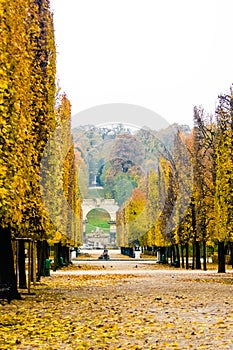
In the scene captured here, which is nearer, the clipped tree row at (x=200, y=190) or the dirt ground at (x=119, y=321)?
the dirt ground at (x=119, y=321)

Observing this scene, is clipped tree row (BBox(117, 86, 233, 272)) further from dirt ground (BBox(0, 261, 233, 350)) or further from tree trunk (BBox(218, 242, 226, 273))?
dirt ground (BBox(0, 261, 233, 350))

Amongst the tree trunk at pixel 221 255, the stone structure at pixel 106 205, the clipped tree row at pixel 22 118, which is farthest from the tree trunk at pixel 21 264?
the stone structure at pixel 106 205

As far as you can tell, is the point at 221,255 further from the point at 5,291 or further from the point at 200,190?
the point at 5,291

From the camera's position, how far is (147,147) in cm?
12219

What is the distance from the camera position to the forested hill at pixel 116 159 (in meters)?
123

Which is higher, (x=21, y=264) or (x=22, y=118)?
(x=22, y=118)

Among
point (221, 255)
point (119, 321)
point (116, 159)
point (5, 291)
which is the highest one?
point (116, 159)

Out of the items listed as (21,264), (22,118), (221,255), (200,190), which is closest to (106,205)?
→ (200,190)

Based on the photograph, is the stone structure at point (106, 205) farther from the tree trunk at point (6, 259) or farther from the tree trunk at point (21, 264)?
the tree trunk at point (6, 259)

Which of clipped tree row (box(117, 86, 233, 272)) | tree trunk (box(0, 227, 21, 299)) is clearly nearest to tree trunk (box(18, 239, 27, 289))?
tree trunk (box(0, 227, 21, 299))

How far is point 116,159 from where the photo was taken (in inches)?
4993

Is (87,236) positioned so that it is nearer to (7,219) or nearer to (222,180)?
(222,180)

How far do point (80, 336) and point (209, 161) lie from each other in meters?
38.1

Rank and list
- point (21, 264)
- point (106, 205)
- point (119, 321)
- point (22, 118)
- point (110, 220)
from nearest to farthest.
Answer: point (119, 321), point (22, 118), point (21, 264), point (106, 205), point (110, 220)
